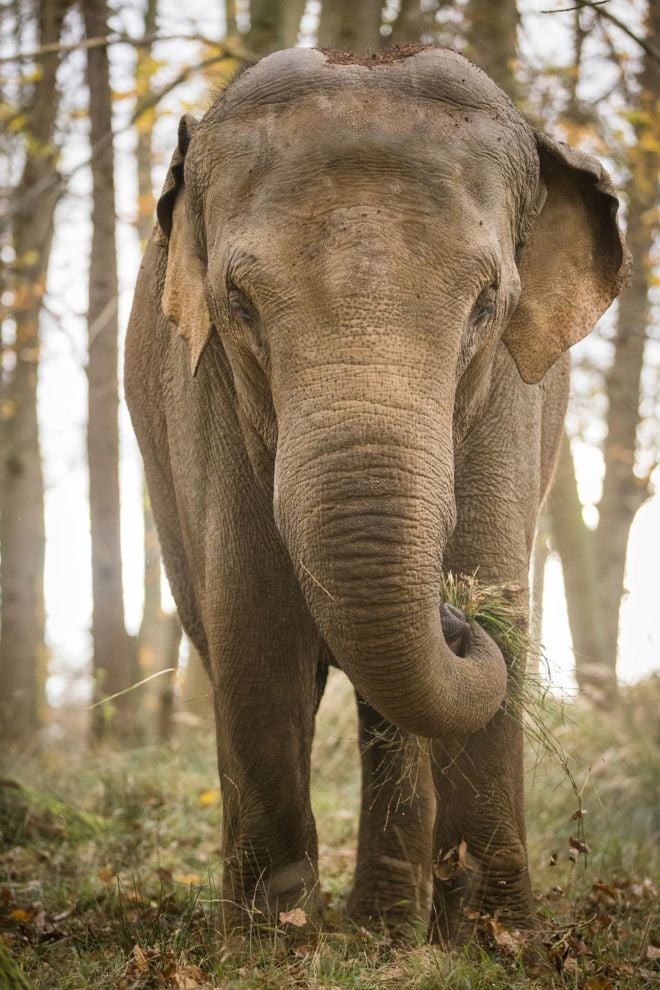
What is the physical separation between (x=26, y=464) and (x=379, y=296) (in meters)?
11.0

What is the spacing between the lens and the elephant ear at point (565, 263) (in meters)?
4.75

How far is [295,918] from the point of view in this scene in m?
4.76

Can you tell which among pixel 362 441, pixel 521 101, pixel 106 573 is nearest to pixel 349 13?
pixel 521 101

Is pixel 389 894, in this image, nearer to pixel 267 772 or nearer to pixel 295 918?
pixel 295 918

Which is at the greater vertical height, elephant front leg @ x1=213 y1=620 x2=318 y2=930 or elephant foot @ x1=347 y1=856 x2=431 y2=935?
elephant front leg @ x1=213 y1=620 x2=318 y2=930

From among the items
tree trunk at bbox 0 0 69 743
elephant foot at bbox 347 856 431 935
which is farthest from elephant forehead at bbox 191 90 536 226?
tree trunk at bbox 0 0 69 743

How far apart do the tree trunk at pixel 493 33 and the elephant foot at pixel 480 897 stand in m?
9.85

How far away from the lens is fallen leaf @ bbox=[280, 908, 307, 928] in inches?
187

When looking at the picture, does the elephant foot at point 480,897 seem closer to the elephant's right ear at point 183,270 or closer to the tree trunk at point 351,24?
the elephant's right ear at point 183,270

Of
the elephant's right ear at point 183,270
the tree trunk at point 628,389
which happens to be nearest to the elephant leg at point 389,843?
the elephant's right ear at point 183,270

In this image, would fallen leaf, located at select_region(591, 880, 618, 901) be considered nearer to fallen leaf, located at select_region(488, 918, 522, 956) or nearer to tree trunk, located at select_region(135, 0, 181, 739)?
fallen leaf, located at select_region(488, 918, 522, 956)

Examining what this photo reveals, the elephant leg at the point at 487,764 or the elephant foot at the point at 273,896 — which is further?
the elephant foot at the point at 273,896

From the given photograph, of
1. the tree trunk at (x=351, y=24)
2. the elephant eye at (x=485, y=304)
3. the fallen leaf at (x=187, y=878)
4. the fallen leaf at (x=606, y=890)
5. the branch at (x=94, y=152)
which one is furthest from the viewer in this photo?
the tree trunk at (x=351, y=24)

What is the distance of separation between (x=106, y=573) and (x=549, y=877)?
6.22m
